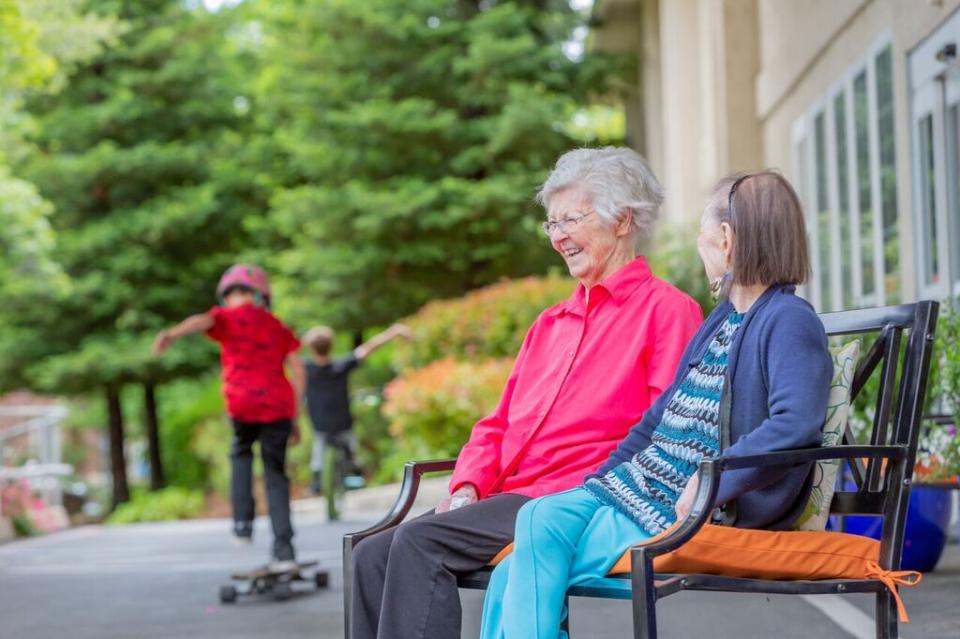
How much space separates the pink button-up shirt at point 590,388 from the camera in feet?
13.6

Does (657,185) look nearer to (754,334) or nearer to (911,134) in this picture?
(754,334)

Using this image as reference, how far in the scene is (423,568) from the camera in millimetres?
3811

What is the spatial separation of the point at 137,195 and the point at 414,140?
6.40m

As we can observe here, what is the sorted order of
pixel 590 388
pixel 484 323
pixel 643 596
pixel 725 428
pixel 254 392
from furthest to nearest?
pixel 484 323, pixel 254 392, pixel 590 388, pixel 725 428, pixel 643 596

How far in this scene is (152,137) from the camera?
27.6m

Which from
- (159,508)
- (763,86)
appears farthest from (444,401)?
(159,508)

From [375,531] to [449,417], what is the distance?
12134 millimetres

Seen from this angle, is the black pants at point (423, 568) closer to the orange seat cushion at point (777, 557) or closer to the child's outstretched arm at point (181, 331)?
the orange seat cushion at point (777, 557)

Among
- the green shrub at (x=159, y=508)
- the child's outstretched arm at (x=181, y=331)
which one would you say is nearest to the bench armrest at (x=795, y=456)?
the child's outstretched arm at (x=181, y=331)

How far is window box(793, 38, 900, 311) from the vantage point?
36.9ft

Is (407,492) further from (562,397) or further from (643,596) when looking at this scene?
(643,596)

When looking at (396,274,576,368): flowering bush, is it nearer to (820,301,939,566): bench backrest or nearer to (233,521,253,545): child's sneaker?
(233,521,253,545): child's sneaker

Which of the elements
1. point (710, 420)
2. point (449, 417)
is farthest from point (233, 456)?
point (449, 417)

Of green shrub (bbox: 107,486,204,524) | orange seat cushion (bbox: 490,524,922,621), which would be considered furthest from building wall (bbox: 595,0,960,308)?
green shrub (bbox: 107,486,204,524)
